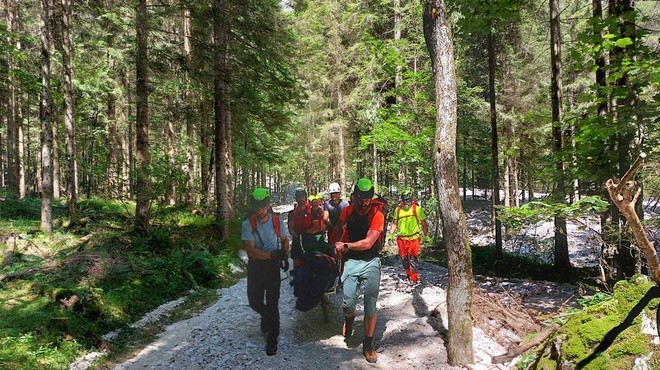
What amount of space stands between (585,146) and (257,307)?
21.5 ft

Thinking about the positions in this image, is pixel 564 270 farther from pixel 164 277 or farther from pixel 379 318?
pixel 164 277

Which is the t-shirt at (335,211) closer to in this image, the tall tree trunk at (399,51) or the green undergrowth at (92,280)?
the green undergrowth at (92,280)

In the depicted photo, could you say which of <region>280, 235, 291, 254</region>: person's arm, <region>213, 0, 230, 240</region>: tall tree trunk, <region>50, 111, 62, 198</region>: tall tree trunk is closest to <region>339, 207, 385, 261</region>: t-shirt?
<region>280, 235, 291, 254</region>: person's arm

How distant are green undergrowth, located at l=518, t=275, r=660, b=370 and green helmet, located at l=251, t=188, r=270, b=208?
4.13 m

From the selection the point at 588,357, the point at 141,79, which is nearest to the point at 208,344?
the point at 588,357

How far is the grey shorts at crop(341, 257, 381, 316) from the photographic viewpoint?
224 inches

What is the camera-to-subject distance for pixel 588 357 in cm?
371

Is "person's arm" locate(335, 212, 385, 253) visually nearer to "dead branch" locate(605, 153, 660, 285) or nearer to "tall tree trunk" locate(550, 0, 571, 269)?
"dead branch" locate(605, 153, 660, 285)

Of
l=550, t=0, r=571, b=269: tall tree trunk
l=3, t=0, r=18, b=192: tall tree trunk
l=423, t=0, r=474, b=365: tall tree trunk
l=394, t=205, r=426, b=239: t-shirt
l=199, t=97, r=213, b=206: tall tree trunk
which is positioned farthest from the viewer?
l=199, t=97, r=213, b=206: tall tree trunk

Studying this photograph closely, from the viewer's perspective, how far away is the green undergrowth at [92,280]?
231 inches

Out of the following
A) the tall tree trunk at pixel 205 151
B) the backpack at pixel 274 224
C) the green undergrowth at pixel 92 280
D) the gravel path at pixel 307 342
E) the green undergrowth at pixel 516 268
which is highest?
the tall tree trunk at pixel 205 151

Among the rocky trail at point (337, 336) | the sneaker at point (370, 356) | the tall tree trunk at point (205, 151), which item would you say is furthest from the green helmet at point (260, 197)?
the tall tree trunk at point (205, 151)

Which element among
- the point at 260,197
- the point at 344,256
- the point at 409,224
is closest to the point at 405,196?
the point at 409,224

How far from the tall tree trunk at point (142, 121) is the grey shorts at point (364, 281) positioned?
7.43 m
